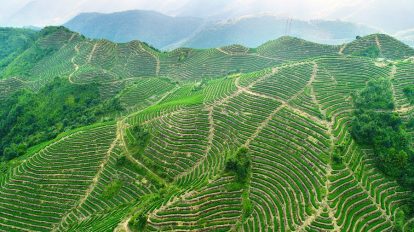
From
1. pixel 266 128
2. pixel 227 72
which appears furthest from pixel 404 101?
pixel 227 72

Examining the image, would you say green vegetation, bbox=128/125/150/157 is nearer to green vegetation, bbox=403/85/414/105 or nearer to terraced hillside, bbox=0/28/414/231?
terraced hillside, bbox=0/28/414/231

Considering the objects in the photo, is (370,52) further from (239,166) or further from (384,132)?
(239,166)

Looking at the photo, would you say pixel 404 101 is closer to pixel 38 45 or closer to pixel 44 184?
pixel 44 184

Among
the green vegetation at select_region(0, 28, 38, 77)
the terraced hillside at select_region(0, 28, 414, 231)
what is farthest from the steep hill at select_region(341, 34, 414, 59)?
the green vegetation at select_region(0, 28, 38, 77)

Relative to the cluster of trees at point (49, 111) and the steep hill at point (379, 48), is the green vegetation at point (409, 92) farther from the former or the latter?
the cluster of trees at point (49, 111)

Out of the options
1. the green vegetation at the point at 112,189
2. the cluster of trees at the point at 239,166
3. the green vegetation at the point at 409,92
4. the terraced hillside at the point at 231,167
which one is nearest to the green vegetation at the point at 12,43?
the terraced hillside at the point at 231,167
